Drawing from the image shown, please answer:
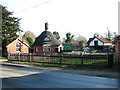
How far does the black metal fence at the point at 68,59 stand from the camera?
11.8m

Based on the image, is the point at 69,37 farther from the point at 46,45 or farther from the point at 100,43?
the point at 46,45

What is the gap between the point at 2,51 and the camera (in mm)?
34688

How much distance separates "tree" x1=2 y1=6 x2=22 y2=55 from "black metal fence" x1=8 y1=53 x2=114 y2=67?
16.4 m

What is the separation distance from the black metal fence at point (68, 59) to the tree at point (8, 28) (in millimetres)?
16383

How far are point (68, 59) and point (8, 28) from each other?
2614cm

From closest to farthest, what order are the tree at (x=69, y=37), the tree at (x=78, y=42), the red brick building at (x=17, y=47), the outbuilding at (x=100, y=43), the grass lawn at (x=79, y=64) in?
the grass lawn at (x=79, y=64), the red brick building at (x=17, y=47), the outbuilding at (x=100, y=43), the tree at (x=78, y=42), the tree at (x=69, y=37)

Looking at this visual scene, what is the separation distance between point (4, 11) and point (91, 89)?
112 ft

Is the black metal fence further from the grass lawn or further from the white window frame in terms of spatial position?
the white window frame

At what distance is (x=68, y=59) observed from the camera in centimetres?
1374

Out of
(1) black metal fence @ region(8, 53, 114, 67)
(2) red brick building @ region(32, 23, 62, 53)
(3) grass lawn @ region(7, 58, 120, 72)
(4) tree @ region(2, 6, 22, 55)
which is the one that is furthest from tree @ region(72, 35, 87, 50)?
(3) grass lawn @ region(7, 58, 120, 72)

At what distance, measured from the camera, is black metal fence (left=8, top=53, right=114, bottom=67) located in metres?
11.8

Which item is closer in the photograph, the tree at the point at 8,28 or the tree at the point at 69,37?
the tree at the point at 8,28

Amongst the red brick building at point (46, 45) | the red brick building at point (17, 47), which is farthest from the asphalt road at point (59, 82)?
the red brick building at point (46, 45)

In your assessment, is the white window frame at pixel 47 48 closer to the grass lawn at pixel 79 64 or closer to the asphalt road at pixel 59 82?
the grass lawn at pixel 79 64
